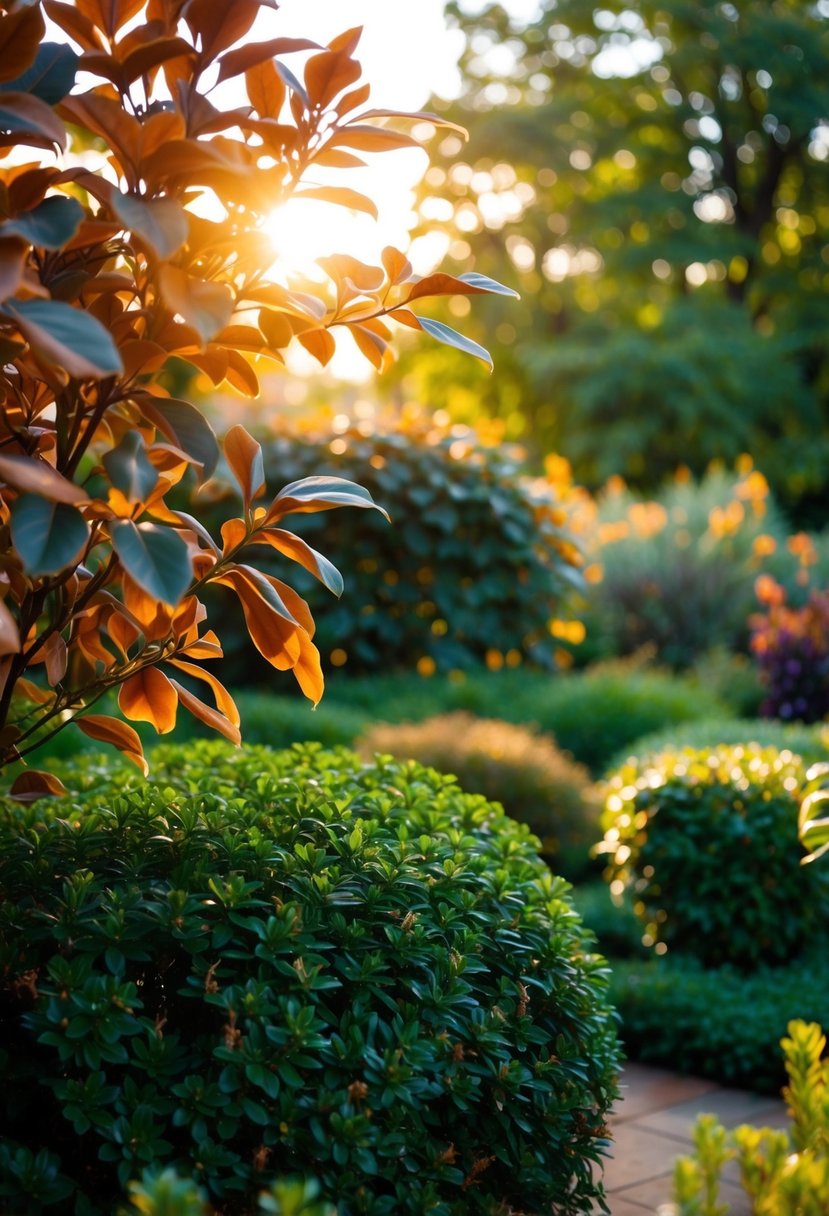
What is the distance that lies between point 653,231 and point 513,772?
872 inches

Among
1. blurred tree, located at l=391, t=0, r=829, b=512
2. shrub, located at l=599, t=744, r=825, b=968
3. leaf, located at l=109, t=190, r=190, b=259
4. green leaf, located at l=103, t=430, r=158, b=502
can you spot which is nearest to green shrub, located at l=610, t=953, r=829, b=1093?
shrub, located at l=599, t=744, r=825, b=968

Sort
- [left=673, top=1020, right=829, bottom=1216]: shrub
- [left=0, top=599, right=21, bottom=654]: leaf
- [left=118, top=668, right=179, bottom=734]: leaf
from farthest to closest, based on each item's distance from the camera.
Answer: [left=118, top=668, right=179, bottom=734]: leaf
[left=0, top=599, right=21, bottom=654]: leaf
[left=673, top=1020, right=829, bottom=1216]: shrub

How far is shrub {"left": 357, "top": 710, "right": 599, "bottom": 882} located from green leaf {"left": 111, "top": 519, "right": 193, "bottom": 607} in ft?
11.6

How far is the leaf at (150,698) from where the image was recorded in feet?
7.28

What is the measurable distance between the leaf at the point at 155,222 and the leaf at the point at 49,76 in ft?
1.11

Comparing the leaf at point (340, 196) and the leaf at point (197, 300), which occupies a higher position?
the leaf at point (340, 196)

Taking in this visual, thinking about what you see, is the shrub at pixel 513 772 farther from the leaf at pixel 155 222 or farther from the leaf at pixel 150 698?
the leaf at pixel 155 222

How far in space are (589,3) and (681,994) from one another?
2641cm

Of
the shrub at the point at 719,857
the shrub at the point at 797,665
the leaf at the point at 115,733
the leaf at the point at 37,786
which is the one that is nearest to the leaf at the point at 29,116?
the leaf at the point at 115,733

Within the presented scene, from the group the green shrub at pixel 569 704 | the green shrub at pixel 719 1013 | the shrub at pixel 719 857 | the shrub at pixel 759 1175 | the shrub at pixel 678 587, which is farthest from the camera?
the shrub at pixel 678 587

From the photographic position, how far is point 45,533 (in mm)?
1602

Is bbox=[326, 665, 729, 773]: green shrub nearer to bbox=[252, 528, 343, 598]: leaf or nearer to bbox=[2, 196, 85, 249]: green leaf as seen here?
bbox=[252, 528, 343, 598]: leaf

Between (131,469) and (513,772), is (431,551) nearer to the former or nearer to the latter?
(513,772)

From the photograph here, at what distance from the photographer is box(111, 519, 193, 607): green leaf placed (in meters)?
1.56
